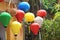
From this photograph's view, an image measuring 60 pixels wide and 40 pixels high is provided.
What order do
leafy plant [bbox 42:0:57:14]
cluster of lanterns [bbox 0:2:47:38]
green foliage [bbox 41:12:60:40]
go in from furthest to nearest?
leafy plant [bbox 42:0:57:14], green foliage [bbox 41:12:60:40], cluster of lanterns [bbox 0:2:47:38]

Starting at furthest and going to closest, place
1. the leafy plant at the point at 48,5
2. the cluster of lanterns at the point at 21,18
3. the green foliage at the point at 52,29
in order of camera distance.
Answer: the leafy plant at the point at 48,5, the green foliage at the point at 52,29, the cluster of lanterns at the point at 21,18

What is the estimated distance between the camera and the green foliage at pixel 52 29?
7594mm

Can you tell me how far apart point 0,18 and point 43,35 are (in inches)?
118

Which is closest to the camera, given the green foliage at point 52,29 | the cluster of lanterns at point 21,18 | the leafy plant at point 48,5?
the cluster of lanterns at point 21,18

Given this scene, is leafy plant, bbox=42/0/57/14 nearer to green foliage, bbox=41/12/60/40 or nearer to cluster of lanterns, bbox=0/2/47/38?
green foliage, bbox=41/12/60/40

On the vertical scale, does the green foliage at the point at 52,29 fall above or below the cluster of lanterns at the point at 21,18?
below

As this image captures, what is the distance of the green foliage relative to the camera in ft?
24.9

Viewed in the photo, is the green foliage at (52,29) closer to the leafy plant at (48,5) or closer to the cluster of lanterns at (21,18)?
the cluster of lanterns at (21,18)

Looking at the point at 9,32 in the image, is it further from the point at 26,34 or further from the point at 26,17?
the point at 26,34

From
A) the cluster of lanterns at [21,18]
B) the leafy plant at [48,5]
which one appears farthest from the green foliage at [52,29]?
the leafy plant at [48,5]

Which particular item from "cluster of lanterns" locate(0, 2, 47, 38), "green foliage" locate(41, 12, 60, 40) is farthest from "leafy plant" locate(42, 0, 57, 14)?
"cluster of lanterns" locate(0, 2, 47, 38)

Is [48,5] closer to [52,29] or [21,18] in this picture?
[52,29]

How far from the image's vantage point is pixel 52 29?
7.78 metres

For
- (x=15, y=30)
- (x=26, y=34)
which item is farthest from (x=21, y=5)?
(x=26, y=34)
